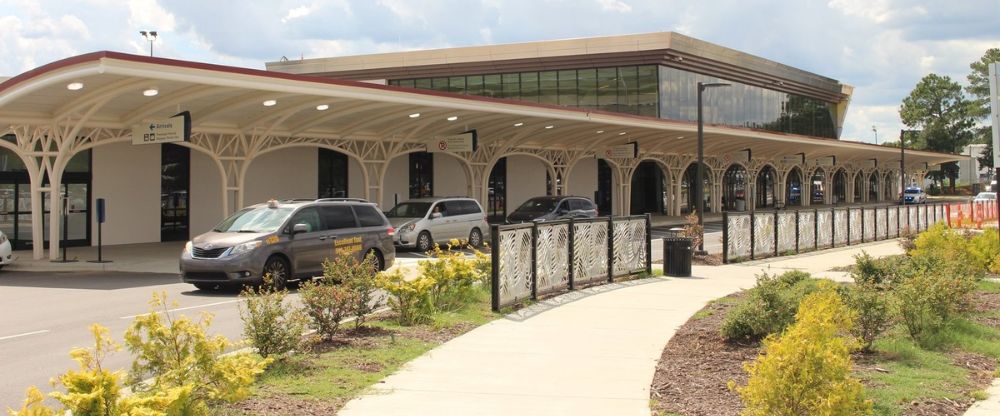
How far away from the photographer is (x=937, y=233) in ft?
56.9

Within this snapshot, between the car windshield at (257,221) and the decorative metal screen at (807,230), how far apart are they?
15.0 m

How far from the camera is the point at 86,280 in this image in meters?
17.3

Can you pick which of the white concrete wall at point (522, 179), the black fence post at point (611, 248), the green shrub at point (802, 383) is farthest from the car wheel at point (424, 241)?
the green shrub at point (802, 383)

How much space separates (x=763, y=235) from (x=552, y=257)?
34.8ft

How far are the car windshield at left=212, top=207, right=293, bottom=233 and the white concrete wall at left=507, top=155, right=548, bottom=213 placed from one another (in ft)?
91.0

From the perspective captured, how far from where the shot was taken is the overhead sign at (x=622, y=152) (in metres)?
40.6

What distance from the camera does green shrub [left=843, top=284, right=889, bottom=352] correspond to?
8.27 metres

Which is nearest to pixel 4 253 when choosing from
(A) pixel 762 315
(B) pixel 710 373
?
(A) pixel 762 315

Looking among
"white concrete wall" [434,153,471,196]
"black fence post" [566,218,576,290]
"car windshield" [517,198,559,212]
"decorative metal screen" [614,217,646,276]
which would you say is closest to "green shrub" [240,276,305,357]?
"black fence post" [566,218,576,290]

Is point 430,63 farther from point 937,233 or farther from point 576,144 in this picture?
point 937,233

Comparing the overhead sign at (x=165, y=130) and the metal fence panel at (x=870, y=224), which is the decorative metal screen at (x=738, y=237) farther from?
the overhead sign at (x=165, y=130)

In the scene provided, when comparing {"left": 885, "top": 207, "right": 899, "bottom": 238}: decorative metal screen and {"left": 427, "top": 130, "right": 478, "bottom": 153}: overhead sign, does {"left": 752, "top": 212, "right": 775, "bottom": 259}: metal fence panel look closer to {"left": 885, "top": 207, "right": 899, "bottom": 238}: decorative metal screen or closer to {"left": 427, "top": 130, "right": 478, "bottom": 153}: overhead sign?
{"left": 885, "top": 207, "right": 899, "bottom": 238}: decorative metal screen

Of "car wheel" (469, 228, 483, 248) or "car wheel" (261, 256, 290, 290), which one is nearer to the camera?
"car wheel" (261, 256, 290, 290)

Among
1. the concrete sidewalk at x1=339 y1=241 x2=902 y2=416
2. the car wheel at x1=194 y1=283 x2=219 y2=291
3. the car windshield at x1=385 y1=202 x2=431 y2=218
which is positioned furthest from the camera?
the car windshield at x1=385 y1=202 x2=431 y2=218
